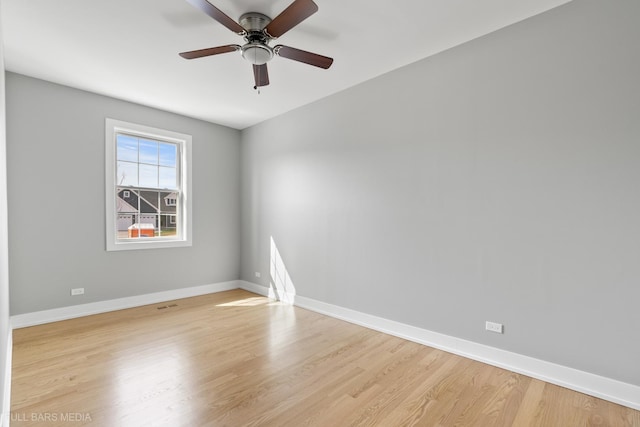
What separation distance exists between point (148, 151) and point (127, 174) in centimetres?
47

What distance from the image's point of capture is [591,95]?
2.13 m

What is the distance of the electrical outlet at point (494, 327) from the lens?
98.7 inches

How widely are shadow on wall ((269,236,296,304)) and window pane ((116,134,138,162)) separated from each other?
2.37m

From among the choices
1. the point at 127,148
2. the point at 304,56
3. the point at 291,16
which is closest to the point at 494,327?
the point at 304,56

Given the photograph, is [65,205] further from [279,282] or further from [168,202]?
[279,282]

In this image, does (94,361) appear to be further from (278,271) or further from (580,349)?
(580,349)

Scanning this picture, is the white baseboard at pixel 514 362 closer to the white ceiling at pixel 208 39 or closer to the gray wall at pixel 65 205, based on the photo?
the white ceiling at pixel 208 39

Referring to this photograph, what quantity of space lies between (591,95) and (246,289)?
16.4ft

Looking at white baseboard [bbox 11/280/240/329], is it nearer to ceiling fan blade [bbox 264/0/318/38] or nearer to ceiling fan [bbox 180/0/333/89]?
ceiling fan [bbox 180/0/333/89]

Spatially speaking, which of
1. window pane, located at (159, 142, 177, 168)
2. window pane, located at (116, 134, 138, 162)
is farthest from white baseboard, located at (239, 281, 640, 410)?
window pane, located at (116, 134, 138, 162)

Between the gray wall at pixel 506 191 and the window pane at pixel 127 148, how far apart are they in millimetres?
2770

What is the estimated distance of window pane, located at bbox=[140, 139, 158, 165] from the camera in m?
4.34

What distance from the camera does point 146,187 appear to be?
14.3ft

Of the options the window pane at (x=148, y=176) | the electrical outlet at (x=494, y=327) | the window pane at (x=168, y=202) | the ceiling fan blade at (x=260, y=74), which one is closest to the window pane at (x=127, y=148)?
the window pane at (x=148, y=176)
